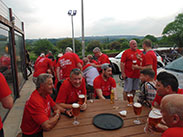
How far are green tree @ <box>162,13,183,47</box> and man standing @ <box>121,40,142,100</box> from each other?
36.6 m

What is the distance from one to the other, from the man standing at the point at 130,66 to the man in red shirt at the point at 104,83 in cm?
118

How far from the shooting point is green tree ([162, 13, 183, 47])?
3522cm

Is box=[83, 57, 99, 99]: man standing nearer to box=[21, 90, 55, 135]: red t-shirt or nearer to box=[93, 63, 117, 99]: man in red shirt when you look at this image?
box=[93, 63, 117, 99]: man in red shirt

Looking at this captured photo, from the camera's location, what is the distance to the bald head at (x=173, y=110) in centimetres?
107

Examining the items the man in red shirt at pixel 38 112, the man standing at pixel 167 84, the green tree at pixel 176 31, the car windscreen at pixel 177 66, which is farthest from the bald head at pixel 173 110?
the green tree at pixel 176 31

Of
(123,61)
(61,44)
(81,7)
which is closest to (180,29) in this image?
(61,44)

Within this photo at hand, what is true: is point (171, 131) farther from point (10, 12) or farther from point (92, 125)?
point (10, 12)

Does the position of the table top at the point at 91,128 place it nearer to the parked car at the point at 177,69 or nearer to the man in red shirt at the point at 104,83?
the man in red shirt at the point at 104,83

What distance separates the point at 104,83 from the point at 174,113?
2.16m

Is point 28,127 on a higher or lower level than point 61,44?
lower

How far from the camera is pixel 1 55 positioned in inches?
158

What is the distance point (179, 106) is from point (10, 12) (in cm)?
600

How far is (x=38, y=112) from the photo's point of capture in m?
1.80

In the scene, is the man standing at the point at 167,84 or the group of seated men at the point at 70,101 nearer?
the group of seated men at the point at 70,101
